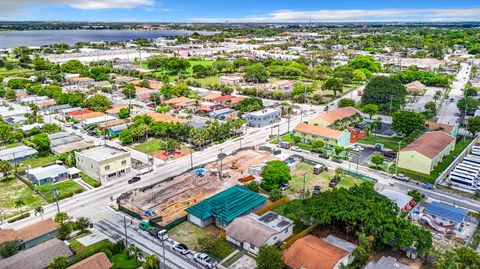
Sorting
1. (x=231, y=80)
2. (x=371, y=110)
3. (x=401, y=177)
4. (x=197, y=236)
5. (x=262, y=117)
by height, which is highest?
(x=231, y=80)

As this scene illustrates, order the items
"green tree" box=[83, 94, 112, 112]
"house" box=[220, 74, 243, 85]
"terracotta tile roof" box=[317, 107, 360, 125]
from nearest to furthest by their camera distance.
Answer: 1. "terracotta tile roof" box=[317, 107, 360, 125]
2. "green tree" box=[83, 94, 112, 112]
3. "house" box=[220, 74, 243, 85]

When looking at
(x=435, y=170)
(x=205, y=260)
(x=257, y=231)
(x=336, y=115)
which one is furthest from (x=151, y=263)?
(x=336, y=115)

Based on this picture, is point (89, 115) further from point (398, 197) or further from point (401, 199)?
point (401, 199)

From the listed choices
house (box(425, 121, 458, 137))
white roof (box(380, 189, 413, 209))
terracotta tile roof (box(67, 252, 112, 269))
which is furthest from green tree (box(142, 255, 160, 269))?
house (box(425, 121, 458, 137))

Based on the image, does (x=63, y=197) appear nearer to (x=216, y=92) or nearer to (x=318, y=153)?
(x=318, y=153)

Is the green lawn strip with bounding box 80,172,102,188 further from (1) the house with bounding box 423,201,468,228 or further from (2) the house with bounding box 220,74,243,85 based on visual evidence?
(2) the house with bounding box 220,74,243,85

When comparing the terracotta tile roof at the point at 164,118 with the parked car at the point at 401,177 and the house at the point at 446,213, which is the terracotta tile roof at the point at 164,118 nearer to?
the parked car at the point at 401,177

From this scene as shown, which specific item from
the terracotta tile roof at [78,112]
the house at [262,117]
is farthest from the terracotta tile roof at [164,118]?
the terracotta tile roof at [78,112]
